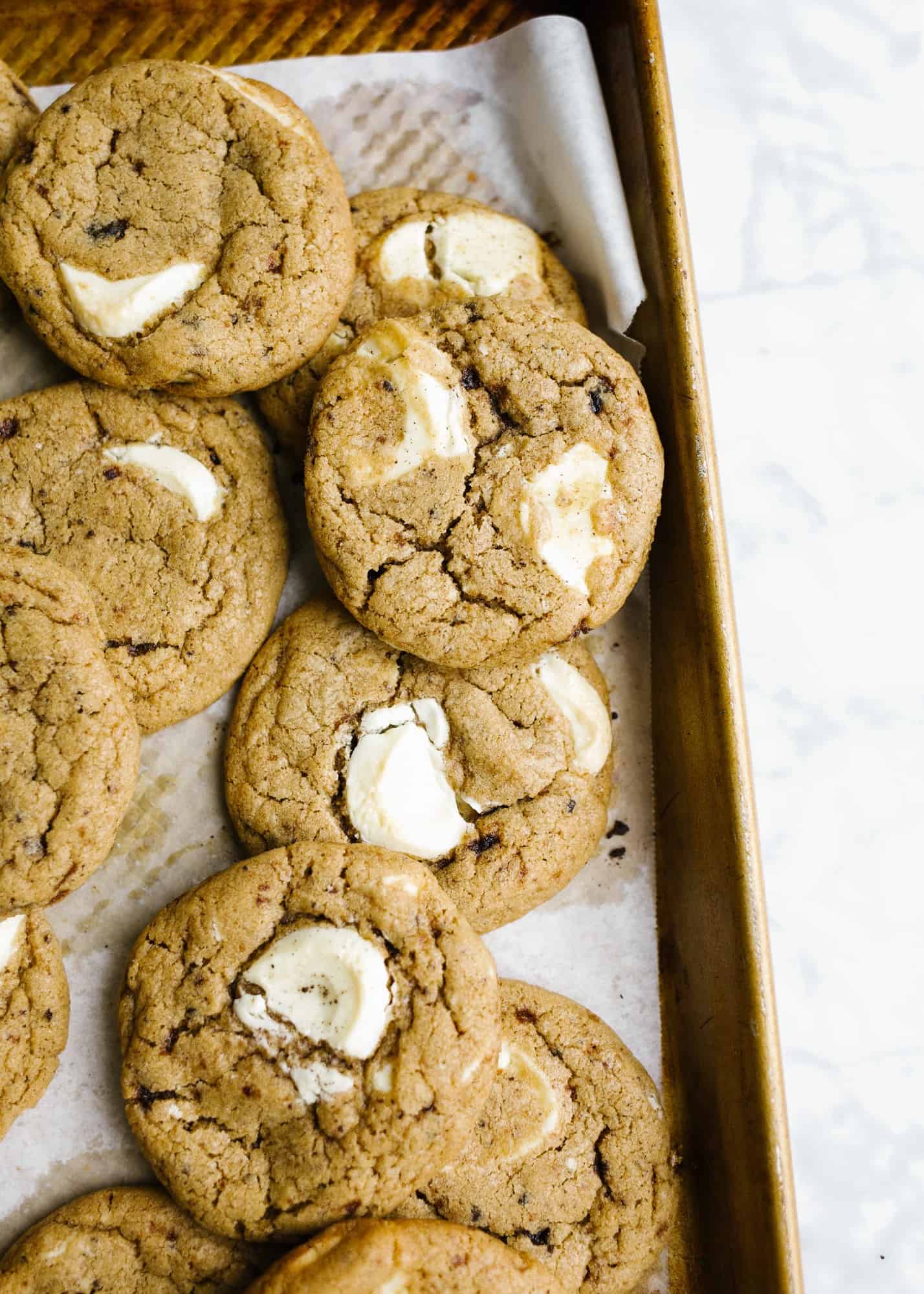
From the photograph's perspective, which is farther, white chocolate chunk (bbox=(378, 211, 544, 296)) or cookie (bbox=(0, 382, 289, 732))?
white chocolate chunk (bbox=(378, 211, 544, 296))

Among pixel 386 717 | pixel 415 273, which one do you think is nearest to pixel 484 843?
pixel 386 717

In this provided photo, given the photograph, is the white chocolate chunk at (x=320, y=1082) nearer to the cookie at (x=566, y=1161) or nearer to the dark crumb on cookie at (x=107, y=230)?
the cookie at (x=566, y=1161)

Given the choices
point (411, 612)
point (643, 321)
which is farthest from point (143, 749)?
point (643, 321)

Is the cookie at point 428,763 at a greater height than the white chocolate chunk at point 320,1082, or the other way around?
the cookie at point 428,763

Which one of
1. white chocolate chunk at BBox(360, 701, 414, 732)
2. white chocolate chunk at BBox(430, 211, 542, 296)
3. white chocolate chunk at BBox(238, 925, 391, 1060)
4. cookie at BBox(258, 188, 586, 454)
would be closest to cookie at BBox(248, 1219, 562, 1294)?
white chocolate chunk at BBox(238, 925, 391, 1060)

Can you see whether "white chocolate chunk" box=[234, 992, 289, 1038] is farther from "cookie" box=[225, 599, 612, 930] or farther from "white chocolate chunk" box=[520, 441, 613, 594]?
"white chocolate chunk" box=[520, 441, 613, 594]

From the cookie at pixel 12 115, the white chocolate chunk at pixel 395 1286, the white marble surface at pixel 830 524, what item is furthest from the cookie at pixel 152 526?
the white marble surface at pixel 830 524

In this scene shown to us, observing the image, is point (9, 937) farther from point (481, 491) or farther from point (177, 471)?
point (481, 491)
